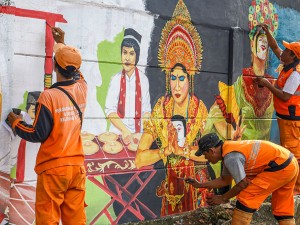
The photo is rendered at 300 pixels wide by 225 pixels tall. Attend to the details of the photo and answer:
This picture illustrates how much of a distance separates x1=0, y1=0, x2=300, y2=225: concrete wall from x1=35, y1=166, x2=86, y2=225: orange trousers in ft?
1.42

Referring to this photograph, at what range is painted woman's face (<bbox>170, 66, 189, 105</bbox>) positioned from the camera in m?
5.28

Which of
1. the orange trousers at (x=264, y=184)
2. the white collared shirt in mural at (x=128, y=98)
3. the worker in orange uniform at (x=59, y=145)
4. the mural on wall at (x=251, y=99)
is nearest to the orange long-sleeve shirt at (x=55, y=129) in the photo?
the worker in orange uniform at (x=59, y=145)

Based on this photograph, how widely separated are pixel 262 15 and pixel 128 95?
2.60 meters

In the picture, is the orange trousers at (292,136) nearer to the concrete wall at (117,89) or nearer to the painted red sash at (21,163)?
the concrete wall at (117,89)

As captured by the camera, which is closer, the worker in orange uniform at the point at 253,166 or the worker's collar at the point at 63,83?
the worker's collar at the point at 63,83

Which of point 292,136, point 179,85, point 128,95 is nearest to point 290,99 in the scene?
point 292,136

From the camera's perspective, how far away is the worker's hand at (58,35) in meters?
4.06

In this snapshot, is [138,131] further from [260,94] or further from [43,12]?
[260,94]

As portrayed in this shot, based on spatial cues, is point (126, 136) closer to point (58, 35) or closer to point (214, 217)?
point (58, 35)

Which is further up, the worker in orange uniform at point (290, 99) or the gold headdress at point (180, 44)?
the gold headdress at point (180, 44)

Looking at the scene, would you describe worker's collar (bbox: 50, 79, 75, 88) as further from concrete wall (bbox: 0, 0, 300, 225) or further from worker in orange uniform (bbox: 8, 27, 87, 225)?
concrete wall (bbox: 0, 0, 300, 225)

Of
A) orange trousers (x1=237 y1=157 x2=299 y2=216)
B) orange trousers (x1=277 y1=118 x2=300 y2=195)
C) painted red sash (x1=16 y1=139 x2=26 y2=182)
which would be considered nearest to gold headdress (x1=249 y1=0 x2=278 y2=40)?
orange trousers (x1=277 y1=118 x2=300 y2=195)

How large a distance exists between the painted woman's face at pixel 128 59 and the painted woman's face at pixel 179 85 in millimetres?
588

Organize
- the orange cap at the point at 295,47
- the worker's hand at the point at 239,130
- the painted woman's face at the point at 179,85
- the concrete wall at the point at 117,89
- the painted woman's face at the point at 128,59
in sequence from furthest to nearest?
the worker's hand at the point at 239,130 → the orange cap at the point at 295,47 → the painted woman's face at the point at 179,85 → the painted woman's face at the point at 128,59 → the concrete wall at the point at 117,89
